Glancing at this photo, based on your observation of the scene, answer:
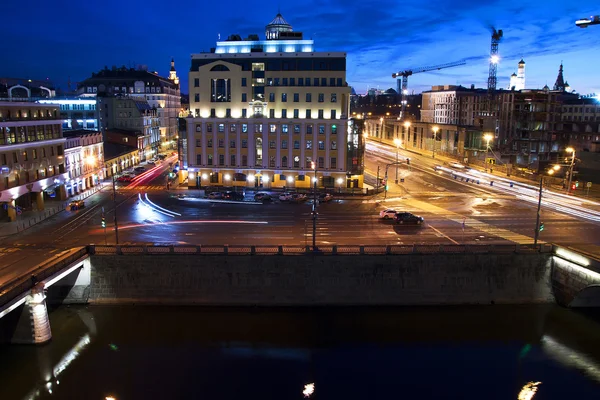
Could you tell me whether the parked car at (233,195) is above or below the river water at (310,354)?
above

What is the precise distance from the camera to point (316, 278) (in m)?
41.0

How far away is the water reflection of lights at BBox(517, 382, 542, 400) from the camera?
30462 mm

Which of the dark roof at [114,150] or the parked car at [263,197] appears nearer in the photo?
the parked car at [263,197]

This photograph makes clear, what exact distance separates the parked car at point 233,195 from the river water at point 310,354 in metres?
30.0

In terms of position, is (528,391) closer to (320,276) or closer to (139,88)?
(320,276)

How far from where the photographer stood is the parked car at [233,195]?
69094 mm

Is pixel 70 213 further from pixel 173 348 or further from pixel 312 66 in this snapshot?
pixel 312 66

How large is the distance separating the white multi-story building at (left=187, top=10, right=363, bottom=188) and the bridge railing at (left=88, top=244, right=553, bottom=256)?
124 ft

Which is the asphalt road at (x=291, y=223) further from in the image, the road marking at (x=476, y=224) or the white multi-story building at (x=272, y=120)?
the white multi-story building at (x=272, y=120)

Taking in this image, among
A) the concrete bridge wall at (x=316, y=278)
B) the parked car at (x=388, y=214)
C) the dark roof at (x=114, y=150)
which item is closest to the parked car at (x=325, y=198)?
the parked car at (x=388, y=214)

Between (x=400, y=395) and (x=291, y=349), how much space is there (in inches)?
353

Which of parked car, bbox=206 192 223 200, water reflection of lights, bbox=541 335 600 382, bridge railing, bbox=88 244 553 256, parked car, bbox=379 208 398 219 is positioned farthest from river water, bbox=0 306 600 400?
parked car, bbox=206 192 223 200

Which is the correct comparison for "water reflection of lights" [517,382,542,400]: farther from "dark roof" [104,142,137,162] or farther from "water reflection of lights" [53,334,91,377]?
"dark roof" [104,142,137,162]

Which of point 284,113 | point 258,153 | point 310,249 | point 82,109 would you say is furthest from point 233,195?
point 82,109
